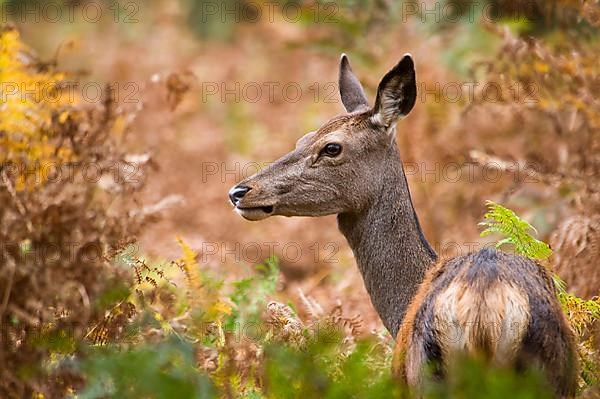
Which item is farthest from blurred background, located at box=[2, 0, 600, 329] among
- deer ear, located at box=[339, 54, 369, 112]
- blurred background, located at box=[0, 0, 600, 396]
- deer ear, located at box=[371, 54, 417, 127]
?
deer ear, located at box=[371, 54, 417, 127]

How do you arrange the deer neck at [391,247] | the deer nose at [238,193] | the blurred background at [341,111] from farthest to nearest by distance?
the blurred background at [341,111]
the deer nose at [238,193]
the deer neck at [391,247]

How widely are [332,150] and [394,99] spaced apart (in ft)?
1.63

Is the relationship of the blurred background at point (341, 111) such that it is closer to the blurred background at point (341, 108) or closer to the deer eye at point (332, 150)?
the blurred background at point (341, 108)

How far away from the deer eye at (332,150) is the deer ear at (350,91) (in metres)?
0.66

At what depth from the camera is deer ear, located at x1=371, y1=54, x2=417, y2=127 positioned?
6.16 meters

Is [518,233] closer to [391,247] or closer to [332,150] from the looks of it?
[391,247]

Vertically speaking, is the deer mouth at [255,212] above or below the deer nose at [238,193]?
below

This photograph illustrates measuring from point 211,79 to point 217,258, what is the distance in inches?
318

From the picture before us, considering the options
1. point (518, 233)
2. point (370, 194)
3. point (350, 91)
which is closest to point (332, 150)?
point (370, 194)

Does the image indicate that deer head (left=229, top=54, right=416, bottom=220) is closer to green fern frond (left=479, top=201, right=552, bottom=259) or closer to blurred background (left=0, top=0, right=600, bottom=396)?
green fern frond (left=479, top=201, right=552, bottom=259)

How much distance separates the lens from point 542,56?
26.1ft

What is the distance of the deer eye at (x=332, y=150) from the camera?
6184mm

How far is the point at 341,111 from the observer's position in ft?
44.6

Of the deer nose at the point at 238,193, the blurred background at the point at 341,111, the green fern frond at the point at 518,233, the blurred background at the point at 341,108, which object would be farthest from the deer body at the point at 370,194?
the blurred background at the point at 341,108
